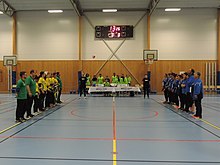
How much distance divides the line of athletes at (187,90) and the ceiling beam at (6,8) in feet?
58.4

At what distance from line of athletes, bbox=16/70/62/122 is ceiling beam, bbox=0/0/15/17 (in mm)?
13630

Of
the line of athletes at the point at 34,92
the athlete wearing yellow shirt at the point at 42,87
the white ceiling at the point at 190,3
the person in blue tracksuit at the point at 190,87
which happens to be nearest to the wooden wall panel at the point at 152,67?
the white ceiling at the point at 190,3

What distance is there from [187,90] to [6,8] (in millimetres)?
21472

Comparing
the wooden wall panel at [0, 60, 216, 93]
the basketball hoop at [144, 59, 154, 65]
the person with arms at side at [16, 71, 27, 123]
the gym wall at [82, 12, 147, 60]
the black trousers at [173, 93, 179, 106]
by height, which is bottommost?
the black trousers at [173, 93, 179, 106]

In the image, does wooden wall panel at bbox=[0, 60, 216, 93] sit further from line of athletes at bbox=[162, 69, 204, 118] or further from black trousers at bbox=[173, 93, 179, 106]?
black trousers at bbox=[173, 93, 179, 106]

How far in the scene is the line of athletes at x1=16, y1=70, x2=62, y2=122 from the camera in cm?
971

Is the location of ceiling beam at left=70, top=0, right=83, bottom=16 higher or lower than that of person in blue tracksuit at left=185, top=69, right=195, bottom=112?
higher

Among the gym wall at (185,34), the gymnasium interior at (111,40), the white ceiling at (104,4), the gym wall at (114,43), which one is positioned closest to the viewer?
the white ceiling at (104,4)

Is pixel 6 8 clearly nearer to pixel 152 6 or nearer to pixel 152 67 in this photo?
pixel 152 6

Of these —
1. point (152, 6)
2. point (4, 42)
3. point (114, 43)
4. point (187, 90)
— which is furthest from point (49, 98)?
point (4, 42)

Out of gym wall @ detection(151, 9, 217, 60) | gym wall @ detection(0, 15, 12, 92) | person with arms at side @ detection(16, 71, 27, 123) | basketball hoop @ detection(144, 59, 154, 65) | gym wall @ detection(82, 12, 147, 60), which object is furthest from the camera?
gym wall @ detection(0, 15, 12, 92)

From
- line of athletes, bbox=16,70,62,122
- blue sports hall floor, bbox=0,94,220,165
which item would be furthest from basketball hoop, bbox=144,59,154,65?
blue sports hall floor, bbox=0,94,220,165

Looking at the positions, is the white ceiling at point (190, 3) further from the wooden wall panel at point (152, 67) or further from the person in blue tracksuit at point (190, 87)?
the person in blue tracksuit at point (190, 87)

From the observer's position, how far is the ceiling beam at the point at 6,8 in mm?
25523
